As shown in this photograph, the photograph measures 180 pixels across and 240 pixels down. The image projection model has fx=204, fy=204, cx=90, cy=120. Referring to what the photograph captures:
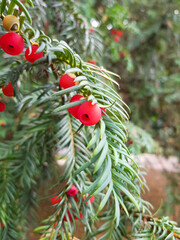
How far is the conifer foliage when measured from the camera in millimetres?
295

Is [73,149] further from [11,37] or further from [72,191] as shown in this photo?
[11,37]

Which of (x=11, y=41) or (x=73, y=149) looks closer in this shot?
(x=11, y=41)

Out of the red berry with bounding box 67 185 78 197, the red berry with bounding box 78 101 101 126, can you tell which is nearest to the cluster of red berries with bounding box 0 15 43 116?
the red berry with bounding box 78 101 101 126

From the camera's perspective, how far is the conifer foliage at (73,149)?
0.30 meters

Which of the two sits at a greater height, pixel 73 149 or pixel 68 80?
pixel 68 80

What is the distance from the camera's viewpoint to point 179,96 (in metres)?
1.66

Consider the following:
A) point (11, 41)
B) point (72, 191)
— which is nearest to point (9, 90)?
point (11, 41)

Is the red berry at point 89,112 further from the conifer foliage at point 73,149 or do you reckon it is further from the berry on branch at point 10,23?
the berry on branch at point 10,23

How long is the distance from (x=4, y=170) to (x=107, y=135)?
44 cm

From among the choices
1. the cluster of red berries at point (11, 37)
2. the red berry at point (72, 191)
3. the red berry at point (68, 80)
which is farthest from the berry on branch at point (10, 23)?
the red berry at point (72, 191)

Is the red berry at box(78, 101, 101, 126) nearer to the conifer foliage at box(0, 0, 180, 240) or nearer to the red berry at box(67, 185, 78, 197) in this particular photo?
the conifer foliage at box(0, 0, 180, 240)

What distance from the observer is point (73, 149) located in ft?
1.60

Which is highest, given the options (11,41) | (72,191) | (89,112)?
(11,41)

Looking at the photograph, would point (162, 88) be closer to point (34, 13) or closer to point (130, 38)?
point (130, 38)
